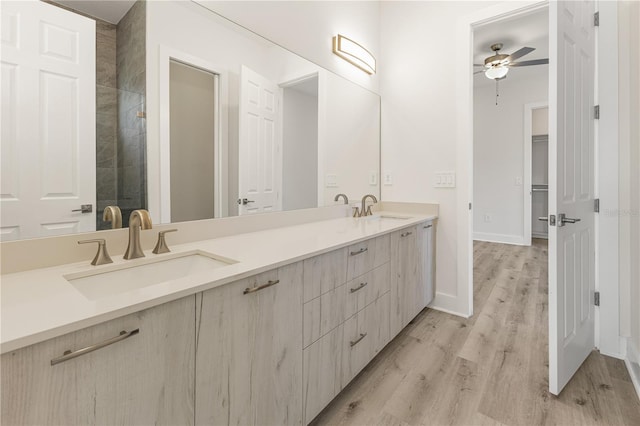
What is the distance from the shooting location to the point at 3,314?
631 mm

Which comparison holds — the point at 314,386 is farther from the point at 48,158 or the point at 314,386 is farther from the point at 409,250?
the point at 48,158

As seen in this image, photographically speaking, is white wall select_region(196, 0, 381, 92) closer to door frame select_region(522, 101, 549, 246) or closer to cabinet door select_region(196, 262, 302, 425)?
cabinet door select_region(196, 262, 302, 425)

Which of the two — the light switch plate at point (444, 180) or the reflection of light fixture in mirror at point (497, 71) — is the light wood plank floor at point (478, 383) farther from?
the reflection of light fixture in mirror at point (497, 71)

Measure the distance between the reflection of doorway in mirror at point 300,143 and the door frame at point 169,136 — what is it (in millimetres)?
434

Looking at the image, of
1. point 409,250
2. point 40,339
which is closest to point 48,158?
point 40,339

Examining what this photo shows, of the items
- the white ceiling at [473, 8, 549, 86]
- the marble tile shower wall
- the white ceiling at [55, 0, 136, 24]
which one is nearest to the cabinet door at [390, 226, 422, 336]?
the marble tile shower wall

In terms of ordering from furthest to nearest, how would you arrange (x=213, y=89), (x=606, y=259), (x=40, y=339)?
(x=606, y=259) → (x=213, y=89) → (x=40, y=339)

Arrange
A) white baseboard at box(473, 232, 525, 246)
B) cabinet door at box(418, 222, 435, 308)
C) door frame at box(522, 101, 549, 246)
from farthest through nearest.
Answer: white baseboard at box(473, 232, 525, 246), door frame at box(522, 101, 549, 246), cabinet door at box(418, 222, 435, 308)

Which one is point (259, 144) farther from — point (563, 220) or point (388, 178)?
point (563, 220)

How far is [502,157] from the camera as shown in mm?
4992

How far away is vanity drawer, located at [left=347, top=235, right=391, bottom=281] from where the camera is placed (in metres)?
1.42

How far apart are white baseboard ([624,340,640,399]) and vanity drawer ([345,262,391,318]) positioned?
1292mm

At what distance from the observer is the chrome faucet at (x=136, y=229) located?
1063mm

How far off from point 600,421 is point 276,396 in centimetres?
142
